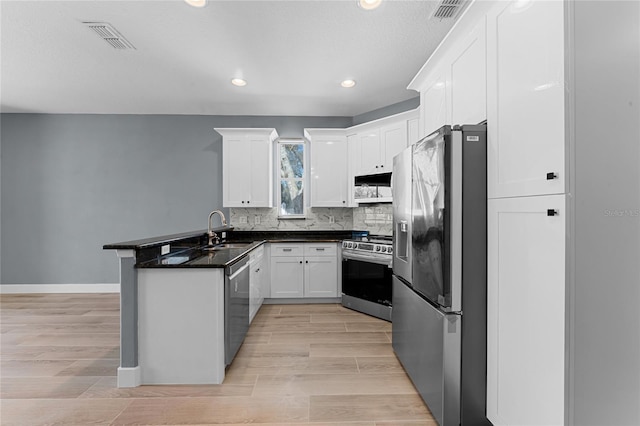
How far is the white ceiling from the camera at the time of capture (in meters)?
2.48

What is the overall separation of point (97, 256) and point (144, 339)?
3.55 m

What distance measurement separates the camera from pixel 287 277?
4371 millimetres

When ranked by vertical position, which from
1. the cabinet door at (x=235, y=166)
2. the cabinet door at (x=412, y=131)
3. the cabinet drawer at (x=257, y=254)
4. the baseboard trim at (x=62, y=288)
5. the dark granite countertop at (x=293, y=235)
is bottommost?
the baseboard trim at (x=62, y=288)

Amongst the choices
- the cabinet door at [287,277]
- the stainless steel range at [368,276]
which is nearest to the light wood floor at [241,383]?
the stainless steel range at [368,276]

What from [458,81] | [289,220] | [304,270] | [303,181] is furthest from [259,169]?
[458,81]

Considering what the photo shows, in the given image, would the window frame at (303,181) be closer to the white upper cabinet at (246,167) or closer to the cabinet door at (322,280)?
the white upper cabinet at (246,167)

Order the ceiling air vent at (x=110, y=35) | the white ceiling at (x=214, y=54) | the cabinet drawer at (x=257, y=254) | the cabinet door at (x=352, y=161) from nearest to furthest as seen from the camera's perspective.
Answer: the white ceiling at (x=214, y=54), the ceiling air vent at (x=110, y=35), the cabinet drawer at (x=257, y=254), the cabinet door at (x=352, y=161)

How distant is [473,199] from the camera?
170cm

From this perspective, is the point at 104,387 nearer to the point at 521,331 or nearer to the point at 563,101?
the point at 521,331

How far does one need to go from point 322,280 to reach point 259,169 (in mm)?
1901

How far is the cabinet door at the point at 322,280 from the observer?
4352mm

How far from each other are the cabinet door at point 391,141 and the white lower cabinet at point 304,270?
1.35 metres

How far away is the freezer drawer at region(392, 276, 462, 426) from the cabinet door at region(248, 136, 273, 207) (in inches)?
112

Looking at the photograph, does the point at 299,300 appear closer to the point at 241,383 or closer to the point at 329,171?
the point at 329,171
